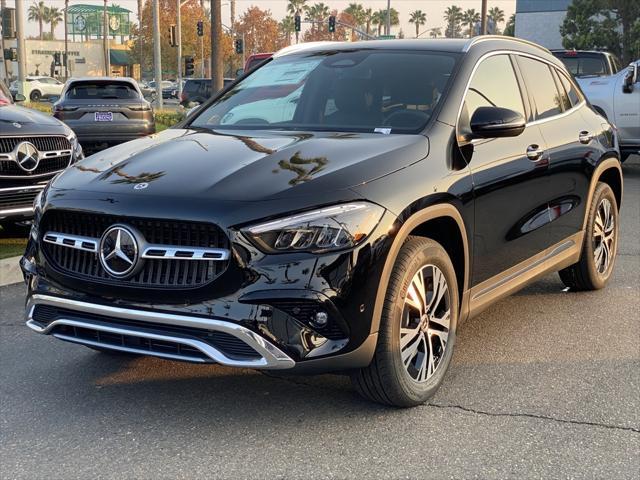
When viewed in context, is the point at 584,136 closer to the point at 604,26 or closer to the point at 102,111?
the point at 102,111

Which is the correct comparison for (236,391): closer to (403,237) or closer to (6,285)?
(403,237)

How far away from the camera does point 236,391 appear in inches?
157

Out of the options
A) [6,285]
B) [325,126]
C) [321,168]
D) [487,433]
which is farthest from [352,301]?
[6,285]

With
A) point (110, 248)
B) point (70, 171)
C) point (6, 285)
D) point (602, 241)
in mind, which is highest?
point (70, 171)

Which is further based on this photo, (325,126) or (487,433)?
(325,126)

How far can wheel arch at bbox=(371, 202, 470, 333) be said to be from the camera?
3.34 meters

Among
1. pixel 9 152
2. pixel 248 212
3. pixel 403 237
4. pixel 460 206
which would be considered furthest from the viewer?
pixel 9 152

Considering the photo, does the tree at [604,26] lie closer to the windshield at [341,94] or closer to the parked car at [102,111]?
the parked car at [102,111]

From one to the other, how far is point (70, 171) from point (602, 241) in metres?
3.85

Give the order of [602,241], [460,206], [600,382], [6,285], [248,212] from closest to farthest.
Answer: [248,212] → [460,206] → [600,382] → [602,241] → [6,285]

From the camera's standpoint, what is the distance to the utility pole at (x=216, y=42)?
20.5 meters

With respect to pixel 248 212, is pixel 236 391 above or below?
below

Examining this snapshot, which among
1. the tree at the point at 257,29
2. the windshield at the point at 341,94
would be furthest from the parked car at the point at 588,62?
the tree at the point at 257,29

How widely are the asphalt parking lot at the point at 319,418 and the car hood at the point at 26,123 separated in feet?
8.69
